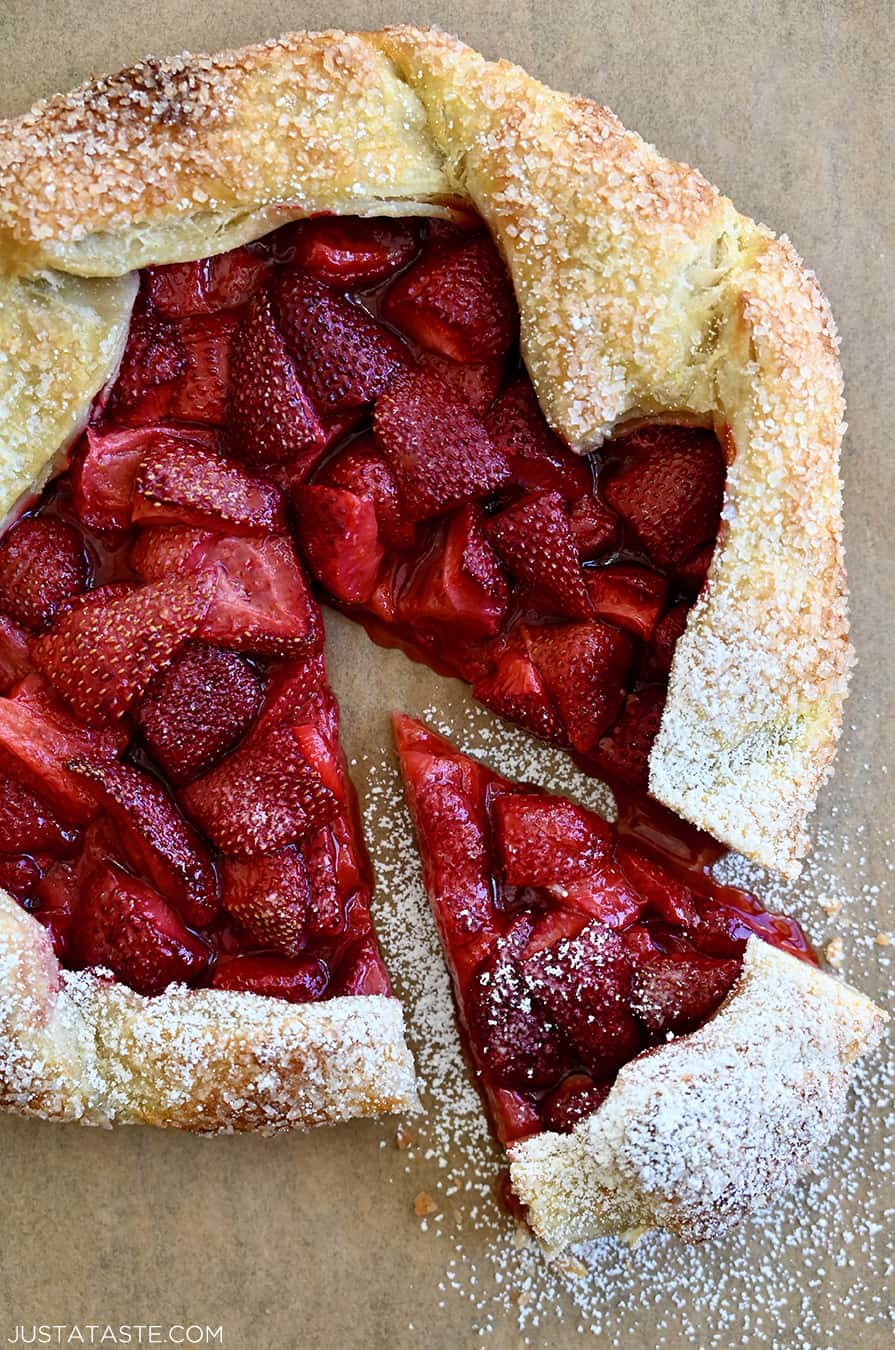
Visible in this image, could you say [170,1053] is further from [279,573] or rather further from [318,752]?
[279,573]

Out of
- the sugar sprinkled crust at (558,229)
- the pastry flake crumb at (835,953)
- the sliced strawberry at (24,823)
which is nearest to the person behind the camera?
the sugar sprinkled crust at (558,229)

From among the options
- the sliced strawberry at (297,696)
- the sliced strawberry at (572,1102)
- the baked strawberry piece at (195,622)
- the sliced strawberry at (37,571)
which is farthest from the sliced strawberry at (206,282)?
the sliced strawberry at (572,1102)

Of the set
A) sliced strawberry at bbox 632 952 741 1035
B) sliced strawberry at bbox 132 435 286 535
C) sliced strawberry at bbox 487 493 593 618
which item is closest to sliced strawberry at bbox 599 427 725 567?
sliced strawberry at bbox 487 493 593 618

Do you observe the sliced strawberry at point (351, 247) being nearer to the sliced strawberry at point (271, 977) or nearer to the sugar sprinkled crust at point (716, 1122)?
the sliced strawberry at point (271, 977)

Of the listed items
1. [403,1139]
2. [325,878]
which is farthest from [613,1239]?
[325,878]

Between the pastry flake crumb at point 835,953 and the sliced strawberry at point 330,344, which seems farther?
the pastry flake crumb at point 835,953

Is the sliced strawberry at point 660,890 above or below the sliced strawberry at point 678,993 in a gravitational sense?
above

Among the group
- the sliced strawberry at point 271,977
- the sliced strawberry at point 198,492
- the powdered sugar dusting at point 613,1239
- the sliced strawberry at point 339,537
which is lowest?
the powdered sugar dusting at point 613,1239

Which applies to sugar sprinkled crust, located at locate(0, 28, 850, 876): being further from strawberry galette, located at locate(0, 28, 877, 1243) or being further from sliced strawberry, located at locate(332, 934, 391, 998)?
sliced strawberry, located at locate(332, 934, 391, 998)
